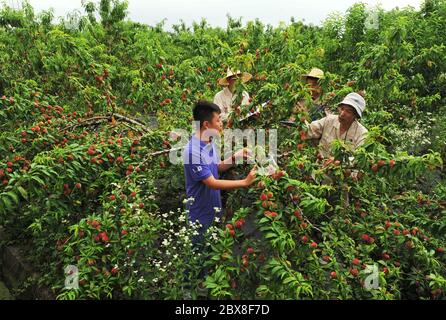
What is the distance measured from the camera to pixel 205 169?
3.18 meters

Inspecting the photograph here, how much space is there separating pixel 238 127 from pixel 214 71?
8.50ft

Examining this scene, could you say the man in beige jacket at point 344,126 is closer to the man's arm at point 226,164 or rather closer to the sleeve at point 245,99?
the sleeve at point 245,99

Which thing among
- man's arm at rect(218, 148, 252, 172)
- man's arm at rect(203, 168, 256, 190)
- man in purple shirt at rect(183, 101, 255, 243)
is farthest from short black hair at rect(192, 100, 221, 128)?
man's arm at rect(203, 168, 256, 190)

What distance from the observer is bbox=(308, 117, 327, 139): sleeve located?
4.07 meters

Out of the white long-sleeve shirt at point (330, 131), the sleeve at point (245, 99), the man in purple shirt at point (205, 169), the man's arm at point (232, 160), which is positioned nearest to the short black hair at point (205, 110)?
the man in purple shirt at point (205, 169)

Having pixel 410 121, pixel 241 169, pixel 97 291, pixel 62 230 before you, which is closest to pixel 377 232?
pixel 241 169

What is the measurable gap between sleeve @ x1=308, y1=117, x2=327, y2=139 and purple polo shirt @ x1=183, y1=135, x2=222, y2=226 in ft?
3.34

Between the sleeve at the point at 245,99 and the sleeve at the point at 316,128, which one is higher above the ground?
the sleeve at the point at 245,99

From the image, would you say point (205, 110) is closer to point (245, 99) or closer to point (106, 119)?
point (245, 99)

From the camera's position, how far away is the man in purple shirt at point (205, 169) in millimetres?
3169

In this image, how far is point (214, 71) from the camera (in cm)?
653

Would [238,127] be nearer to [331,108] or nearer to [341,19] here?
[331,108]

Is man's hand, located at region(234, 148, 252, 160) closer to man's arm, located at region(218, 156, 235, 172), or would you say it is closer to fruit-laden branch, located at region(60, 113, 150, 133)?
man's arm, located at region(218, 156, 235, 172)

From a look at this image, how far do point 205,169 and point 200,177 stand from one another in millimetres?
68
